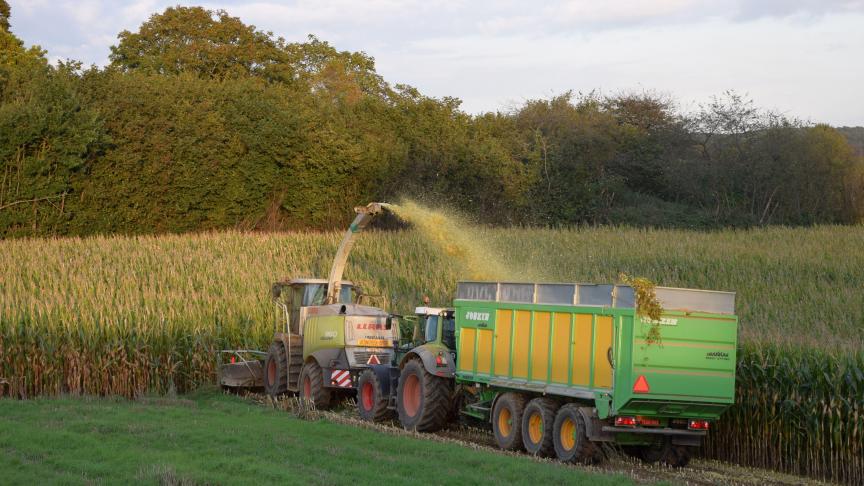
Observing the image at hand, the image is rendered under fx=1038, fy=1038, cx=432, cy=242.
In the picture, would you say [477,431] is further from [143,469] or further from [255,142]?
[255,142]

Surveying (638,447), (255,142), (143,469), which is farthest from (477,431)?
(255,142)

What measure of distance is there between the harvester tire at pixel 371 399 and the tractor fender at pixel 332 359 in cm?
54

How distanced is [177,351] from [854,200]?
147 feet

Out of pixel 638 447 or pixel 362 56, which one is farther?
pixel 362 56

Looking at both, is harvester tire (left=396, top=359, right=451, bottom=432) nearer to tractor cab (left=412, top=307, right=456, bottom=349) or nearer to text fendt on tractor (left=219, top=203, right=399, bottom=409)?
tractor cab (left=412, top=307, right=456, bottom=349)

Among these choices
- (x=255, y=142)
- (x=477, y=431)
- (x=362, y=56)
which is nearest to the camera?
(x=477, y=431)

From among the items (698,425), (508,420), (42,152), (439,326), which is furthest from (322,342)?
(42,152)

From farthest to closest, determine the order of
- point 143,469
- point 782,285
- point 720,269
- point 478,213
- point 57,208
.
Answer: point 478,213
point 57,208
point 720,269
point 782,285
point 143,469

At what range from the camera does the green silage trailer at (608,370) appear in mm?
12234

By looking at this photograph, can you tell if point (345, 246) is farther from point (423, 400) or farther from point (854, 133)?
point (854, 133)

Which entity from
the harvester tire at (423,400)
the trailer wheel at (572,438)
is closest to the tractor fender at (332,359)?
the harvester tire at (423,400)

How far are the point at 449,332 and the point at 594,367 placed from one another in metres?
3.95

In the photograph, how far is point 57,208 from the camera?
37.8 metres

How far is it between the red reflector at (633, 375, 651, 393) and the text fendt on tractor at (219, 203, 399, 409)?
243 inches
